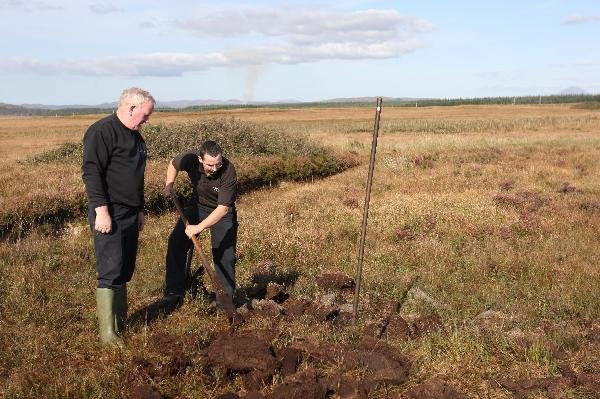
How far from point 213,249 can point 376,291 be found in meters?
2.77

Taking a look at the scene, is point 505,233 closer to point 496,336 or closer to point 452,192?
point 452,192

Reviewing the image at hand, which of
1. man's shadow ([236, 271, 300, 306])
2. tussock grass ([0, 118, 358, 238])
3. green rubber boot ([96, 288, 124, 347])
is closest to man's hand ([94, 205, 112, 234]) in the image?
green rubber boot ([96, 288, 124, 347])

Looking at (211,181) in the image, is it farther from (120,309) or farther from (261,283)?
(261,283)

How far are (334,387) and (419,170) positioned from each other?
53.7 ft

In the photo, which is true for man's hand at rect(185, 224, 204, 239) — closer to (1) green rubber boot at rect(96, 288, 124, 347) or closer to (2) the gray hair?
(1) green rubber boot at rect(96, 288, 124, 347)

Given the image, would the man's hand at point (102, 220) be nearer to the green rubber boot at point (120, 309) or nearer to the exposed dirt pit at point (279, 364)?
the green rubber boot at point (120, 309)

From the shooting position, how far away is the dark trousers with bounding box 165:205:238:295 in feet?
20.2

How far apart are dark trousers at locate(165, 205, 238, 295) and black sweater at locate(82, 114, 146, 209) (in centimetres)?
116

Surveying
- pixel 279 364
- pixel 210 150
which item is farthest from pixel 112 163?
pixel 279 364

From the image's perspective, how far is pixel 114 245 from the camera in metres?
4.94

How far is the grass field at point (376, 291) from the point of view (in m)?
4.57

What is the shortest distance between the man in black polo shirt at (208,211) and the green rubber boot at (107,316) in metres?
1.04

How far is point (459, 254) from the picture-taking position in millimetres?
9938

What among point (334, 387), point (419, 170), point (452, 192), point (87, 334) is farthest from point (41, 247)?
point (419, 170)
